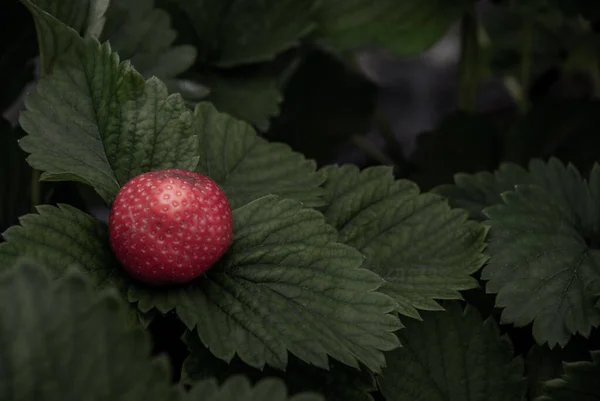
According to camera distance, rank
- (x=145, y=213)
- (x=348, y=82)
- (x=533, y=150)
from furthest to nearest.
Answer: (x=348, y=82), (x=533, y=150), (x=145, y=213)

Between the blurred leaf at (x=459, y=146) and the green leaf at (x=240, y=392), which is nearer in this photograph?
the green leaf at (x=240, y=392)

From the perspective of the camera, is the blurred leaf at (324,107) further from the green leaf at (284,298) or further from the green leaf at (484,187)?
the green leaf at (284,298)

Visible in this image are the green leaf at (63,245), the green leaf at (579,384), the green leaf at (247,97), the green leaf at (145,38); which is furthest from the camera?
the green leaf at (247,97)

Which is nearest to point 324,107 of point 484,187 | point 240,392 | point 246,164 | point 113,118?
point 484,187

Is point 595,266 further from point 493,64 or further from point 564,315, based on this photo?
point 493,64

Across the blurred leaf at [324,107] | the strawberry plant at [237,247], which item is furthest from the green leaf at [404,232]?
the blurred leaf at [324,107]

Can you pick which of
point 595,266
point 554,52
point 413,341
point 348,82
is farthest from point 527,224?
point 554,52

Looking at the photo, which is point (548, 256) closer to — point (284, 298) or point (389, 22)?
point (284, 298)
